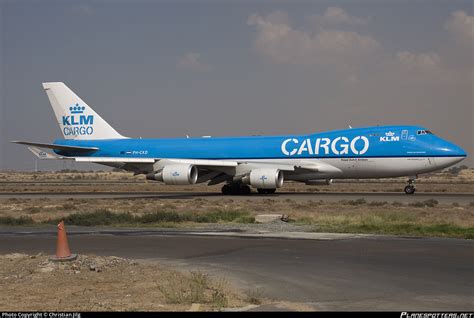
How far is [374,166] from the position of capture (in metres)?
38.9

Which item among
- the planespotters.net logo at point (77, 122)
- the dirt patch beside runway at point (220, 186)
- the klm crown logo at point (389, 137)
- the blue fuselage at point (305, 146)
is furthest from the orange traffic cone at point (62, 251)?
the planespotters.net logo at point (77, 122)

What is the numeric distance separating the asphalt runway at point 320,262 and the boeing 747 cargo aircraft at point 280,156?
19725mm

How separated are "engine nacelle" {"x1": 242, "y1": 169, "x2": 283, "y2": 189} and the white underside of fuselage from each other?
1.60 meters

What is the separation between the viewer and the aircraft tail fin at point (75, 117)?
49375mm

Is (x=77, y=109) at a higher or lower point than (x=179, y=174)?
higher

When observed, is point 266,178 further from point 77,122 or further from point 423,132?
point 77,122

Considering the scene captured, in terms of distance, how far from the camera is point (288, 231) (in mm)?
20359

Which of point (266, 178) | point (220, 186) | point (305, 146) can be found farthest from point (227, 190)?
point (220, 186)

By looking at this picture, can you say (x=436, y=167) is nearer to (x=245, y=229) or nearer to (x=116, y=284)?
(x=245, y=229)

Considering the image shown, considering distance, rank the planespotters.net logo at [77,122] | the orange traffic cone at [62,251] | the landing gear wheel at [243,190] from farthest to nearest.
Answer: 1. the planespotters.net logo at [77,122]
2. the landing gear wheel at [243,190]
3. the orange traffic cone at [62,251]

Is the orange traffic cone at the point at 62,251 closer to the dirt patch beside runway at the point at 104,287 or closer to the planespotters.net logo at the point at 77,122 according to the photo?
the dirt patch beside runway at the point at 104,287

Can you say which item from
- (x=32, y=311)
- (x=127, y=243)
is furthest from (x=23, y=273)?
(x=127, y=243)

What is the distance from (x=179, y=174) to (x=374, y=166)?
475 inches

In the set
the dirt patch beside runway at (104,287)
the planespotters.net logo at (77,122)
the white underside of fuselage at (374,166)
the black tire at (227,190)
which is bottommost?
the dirt patch beside runway at (104,287)
